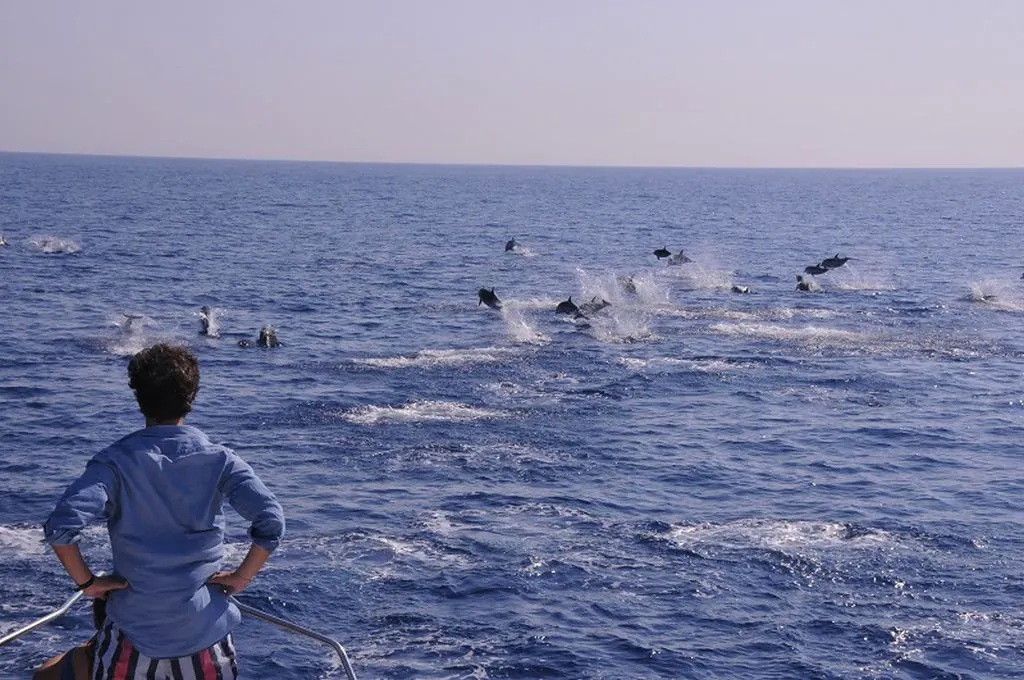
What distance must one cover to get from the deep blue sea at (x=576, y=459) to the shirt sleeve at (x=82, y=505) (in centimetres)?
1121

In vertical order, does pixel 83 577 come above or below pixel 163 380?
below

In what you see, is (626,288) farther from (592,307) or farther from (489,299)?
(489,299)

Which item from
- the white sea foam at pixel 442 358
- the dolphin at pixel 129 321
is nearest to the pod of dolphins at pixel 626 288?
the white sea foam at pixel 442 358

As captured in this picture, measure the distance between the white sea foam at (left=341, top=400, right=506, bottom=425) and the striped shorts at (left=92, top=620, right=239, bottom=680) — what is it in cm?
2442

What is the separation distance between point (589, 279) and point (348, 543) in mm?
45934

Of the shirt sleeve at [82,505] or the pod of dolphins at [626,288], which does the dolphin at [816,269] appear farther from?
the shirt sleeve at [82,505]

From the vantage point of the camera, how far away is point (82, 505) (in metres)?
6.50

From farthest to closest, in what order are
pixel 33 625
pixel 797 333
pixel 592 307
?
1. pixel 592 307
2. pixel 797 333
3. pixel 33 625

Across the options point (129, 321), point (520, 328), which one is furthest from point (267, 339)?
point (520, 328)

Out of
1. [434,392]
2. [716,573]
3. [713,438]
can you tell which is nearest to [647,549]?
[716,573]

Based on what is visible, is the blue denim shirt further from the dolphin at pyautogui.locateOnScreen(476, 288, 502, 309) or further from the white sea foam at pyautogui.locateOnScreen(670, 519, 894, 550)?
the dolphin at pyautogui.locateOnScreen(476, 288, 502, 309)

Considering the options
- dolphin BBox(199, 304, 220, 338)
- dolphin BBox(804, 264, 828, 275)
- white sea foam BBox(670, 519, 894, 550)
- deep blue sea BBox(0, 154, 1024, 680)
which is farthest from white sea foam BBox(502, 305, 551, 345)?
white sea foam BBox(670, 519, 894, 550)

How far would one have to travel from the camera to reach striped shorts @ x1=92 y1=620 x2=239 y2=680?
7.05m

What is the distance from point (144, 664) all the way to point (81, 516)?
3.52 feet
